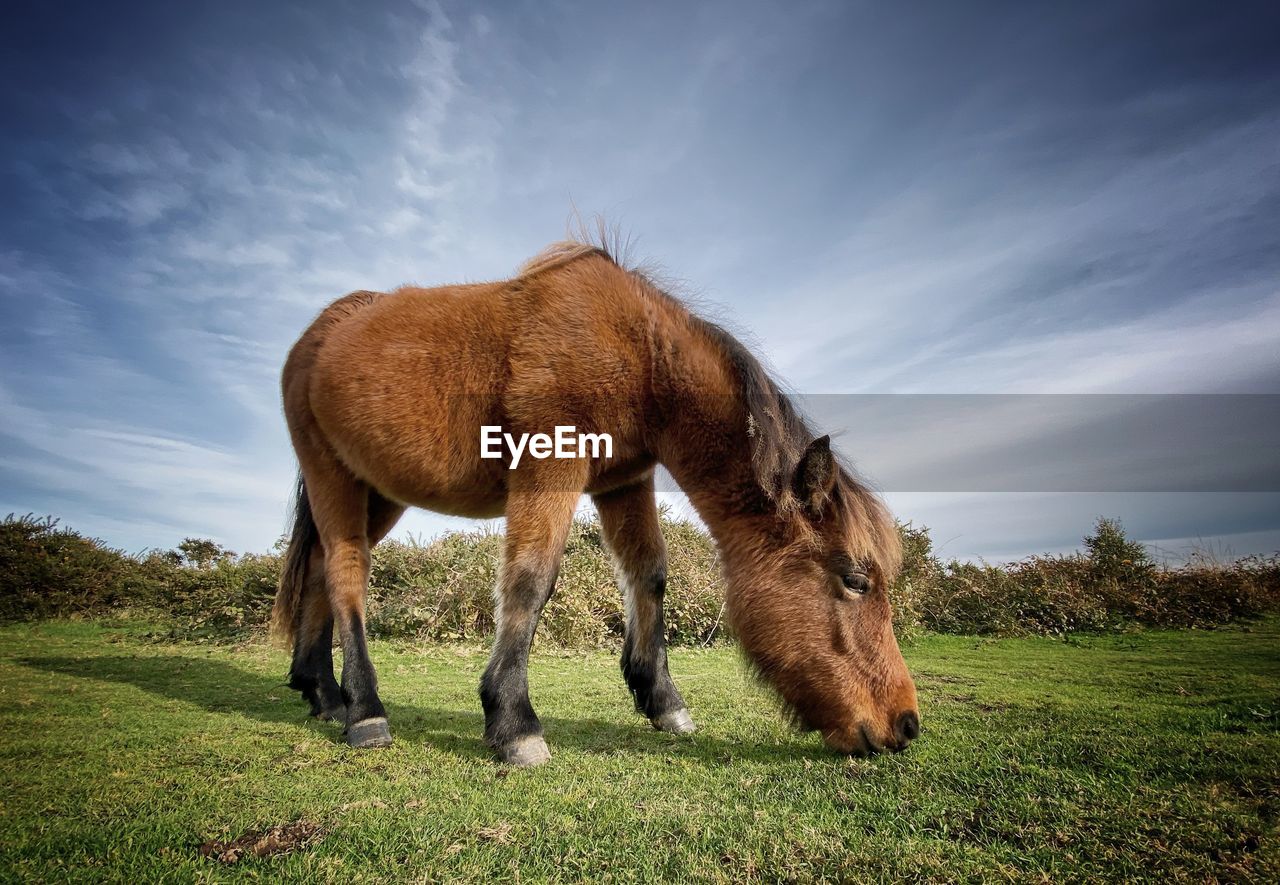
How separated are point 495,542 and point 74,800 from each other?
731cm

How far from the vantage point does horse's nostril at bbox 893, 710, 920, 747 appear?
3061 mm

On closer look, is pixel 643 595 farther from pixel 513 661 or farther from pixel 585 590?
pixel 585 590

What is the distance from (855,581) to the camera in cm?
330

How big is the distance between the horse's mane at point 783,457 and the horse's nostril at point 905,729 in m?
0.71

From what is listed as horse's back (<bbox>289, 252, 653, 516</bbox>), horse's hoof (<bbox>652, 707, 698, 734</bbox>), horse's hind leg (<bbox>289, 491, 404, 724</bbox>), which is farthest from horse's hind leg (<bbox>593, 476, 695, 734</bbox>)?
horse's hind leg (<bbox>289, 491, 404, 724</bbox>)

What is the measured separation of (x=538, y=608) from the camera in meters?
3.47

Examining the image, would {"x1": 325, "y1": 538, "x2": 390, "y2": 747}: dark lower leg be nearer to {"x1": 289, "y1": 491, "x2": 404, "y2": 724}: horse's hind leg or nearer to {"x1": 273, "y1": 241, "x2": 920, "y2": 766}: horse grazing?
{"x1": 273, "y1": 241, "x2": 920, "y2": 766}: horse grazing

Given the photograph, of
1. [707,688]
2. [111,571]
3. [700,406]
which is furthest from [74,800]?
[111,571]

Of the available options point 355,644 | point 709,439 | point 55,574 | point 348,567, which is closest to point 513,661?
point 355,644

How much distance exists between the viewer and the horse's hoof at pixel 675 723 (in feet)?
12.7

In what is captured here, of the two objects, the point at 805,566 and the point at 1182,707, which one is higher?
the point at 805,566

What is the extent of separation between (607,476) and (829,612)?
1.55m

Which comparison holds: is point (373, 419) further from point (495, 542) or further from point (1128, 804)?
point (495, 542)

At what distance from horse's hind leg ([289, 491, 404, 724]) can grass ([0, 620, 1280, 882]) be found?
21 cm
